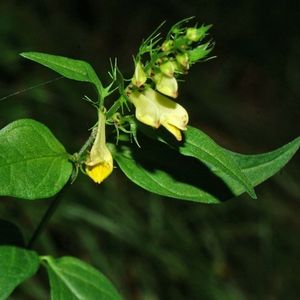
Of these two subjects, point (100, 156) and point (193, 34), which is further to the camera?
point (100, 156)

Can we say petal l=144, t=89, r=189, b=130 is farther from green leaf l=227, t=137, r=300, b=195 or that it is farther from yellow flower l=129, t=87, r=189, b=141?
green leaf l=227, t=137, r=300, b=195

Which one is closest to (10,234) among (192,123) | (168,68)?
(168,68)

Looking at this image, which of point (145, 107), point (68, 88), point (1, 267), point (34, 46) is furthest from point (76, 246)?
point (145, 107)

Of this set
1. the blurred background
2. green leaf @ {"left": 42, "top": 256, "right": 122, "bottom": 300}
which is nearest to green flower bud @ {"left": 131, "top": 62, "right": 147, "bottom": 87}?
green leaf @ {"left": 42, "top": 256, "right": 122, "bottom": 300}

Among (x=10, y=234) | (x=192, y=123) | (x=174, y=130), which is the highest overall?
(x=174, y=130)

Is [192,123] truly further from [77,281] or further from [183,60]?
[183,60]

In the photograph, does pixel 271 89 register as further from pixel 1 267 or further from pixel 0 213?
pixel 1 267

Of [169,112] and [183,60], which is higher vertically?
[183,60]
